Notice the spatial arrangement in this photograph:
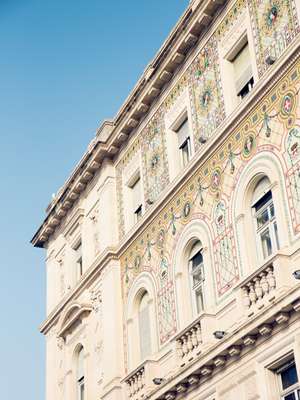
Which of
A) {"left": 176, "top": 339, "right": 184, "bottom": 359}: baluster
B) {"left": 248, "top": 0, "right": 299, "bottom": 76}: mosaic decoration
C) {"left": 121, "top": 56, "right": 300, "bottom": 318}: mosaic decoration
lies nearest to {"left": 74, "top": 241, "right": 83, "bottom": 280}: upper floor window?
{"left": 121, "top": 56, "right": 300, "bottom": 318}: mosaic decoration

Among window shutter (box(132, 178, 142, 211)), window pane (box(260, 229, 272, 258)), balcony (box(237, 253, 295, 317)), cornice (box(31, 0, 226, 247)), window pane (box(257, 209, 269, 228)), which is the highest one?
cornice (box(31, 0, 226, 247))

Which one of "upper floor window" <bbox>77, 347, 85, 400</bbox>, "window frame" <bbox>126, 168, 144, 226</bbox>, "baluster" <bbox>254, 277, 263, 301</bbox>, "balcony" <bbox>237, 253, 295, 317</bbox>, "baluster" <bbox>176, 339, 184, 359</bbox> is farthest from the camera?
"upper floor window" <bbox>77, 347, 85, 400</bbox>

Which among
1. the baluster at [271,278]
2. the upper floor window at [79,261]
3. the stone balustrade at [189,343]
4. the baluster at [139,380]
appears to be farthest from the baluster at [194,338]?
the upper floor window at [79,261]

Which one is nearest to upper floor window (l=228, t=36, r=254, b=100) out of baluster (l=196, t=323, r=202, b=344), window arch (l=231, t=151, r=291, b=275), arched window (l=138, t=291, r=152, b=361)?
window arch (l=231, t=151, r=291, b=275)

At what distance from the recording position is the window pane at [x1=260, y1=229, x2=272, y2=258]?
1838cm

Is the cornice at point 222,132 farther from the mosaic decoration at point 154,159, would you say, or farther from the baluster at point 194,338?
the baluster at point 194,338

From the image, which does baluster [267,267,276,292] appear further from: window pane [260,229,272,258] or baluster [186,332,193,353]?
baluster [186,332,193,353]

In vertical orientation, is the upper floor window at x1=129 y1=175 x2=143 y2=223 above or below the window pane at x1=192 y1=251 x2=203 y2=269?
above

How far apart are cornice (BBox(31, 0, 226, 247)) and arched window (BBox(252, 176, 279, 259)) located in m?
5.41

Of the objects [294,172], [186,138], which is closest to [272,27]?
[294,172]

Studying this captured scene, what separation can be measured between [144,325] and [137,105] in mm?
6239

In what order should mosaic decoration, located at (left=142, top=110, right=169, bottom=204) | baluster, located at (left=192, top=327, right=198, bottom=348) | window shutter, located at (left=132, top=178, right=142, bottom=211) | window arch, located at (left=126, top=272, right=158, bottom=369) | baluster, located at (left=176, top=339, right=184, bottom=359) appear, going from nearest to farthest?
1. baluster, located at (left=192, top=327, right=198, bottom=348)
2. baluster, located at (left=176, top=339, right=184, bottom=359)
3. window arch, located at (left=126, top=272, right=158, bottom=369)
4. mosaic decoration, located at (left=142, top=110, right=169, bottom=204)
5. window shutter, located at (left=132, top=178, right=142, bottom=211)

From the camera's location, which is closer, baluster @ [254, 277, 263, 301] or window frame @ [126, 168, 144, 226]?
baluster @ [254, 277, 263, 301]

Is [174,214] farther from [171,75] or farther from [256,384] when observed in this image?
[256,384]
